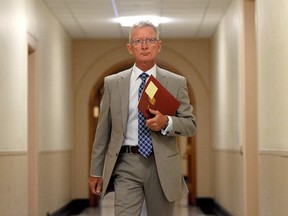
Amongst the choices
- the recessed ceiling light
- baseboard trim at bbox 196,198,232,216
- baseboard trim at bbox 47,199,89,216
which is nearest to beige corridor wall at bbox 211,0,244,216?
baseboard trim at bbox 196,198,232,216

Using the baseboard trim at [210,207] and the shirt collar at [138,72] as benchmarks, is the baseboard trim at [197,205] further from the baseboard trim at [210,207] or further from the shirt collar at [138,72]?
the shirt collar at [138,72]

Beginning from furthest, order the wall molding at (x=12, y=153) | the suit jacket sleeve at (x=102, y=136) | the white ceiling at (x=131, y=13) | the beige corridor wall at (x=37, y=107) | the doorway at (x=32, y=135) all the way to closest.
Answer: the white ceiling at (x=131, y=13), the doorway at (x=32, y=135), the beige corridor wall at (x=37, y=107), the wall molding at (x=12, y=153), the suit jacket sleeve at (x=102, y=136)

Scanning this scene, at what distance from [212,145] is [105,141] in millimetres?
8580

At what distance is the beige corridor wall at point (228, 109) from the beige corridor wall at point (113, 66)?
43 centimetres

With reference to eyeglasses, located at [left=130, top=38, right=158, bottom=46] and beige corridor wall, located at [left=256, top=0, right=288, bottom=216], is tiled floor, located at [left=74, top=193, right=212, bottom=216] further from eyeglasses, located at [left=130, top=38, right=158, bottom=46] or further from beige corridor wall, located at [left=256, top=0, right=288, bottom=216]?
eyeglasses, located at [left=130, top=38, right=158, bottom=46]

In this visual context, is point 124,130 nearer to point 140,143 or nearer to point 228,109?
point 140,143

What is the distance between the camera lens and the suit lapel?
147 inches

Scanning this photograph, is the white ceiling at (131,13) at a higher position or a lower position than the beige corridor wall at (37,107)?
higher

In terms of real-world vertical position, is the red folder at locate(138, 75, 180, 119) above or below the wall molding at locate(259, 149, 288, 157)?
above

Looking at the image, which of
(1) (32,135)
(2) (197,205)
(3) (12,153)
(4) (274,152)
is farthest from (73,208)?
(4) (274,152)

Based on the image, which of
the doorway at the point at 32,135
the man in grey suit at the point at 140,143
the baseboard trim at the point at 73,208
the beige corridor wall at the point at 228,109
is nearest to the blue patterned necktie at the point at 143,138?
the man in grey suit at the point at 140,143

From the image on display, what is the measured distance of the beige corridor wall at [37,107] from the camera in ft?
21.8

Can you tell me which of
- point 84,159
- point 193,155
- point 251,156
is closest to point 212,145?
point 193,155

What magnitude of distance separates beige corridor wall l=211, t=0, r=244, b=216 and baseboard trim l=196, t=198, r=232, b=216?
94 millimetres
